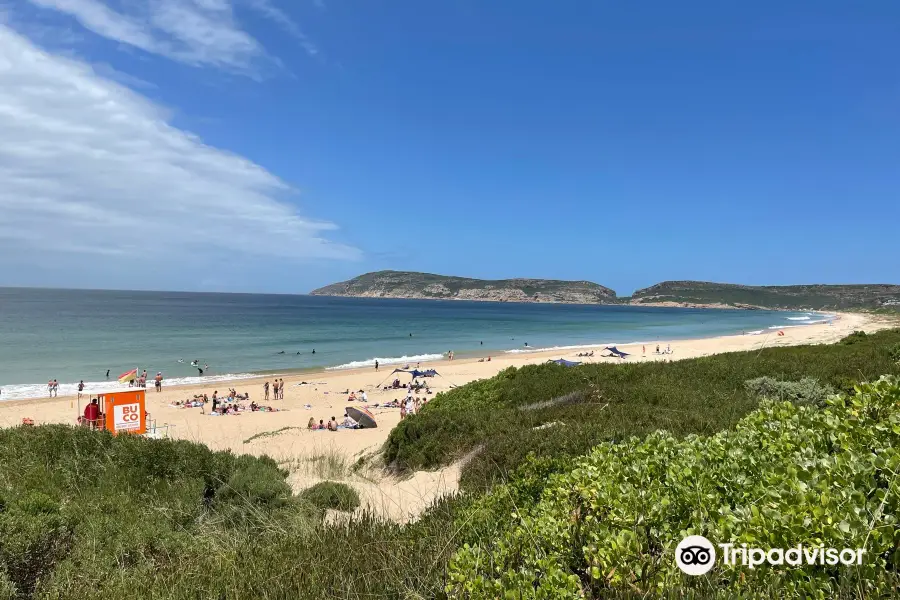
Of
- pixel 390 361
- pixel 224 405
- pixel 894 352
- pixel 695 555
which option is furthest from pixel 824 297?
pixel 695 555

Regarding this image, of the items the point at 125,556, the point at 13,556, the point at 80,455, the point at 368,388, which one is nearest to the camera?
the point at 13,556

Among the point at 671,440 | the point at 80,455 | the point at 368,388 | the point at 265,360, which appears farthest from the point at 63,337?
the point at 671,440

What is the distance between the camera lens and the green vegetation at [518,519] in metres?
2.06

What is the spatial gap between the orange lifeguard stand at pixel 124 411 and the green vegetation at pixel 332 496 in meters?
8.82

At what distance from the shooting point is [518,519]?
325 centimetres

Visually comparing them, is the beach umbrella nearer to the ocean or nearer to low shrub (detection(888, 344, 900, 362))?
low shrub (detection(888, 344, 900, 362))

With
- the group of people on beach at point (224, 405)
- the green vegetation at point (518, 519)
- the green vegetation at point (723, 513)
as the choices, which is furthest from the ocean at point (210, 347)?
the green vegetation at point (723, 513)

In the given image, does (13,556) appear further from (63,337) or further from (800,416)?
(63,337)

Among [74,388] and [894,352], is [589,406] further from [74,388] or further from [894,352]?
[74,388]

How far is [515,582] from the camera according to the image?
85.3 inches

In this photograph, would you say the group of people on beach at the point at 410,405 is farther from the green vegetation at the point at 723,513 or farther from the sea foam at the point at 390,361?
the green vegetation at the point at 723,513

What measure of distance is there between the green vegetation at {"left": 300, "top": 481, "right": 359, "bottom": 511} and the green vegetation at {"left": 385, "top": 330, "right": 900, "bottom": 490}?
164 cm

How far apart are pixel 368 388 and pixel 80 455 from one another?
2284cm

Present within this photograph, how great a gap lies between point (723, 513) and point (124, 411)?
15673 millimetres
